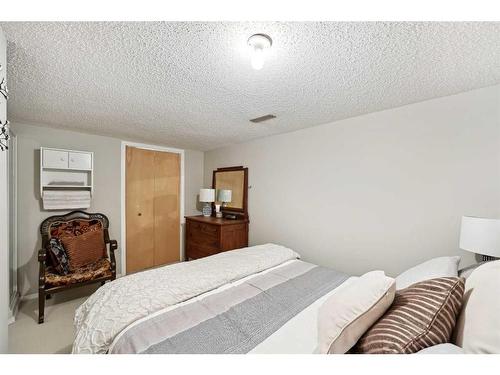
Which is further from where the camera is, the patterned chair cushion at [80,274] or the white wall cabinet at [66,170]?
the white wall cabinet at [66,170]

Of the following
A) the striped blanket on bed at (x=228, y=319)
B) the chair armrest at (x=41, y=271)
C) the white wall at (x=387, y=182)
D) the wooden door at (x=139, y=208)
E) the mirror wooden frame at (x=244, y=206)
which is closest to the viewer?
the striped blanket on bed at (x=228, y=319)

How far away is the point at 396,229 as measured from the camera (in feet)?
7.14

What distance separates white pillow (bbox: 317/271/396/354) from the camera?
828mm

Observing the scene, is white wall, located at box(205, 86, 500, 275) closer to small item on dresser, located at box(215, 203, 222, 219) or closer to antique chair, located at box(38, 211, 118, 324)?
small item on dresser, located at box(215, 203, 222, 219)

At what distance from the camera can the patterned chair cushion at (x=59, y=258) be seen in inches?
95.5

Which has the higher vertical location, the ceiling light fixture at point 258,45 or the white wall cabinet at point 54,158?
the ceiling light fixture at point 258,45

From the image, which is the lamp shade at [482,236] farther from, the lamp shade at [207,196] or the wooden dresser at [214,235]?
the lamp shade at [207,196]

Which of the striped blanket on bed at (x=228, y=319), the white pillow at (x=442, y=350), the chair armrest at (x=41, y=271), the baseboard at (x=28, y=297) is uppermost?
the white pillow at (x=442, y=350)

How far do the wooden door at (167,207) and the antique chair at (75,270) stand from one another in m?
0.93

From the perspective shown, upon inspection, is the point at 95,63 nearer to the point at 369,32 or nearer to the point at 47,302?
the point at 369,32

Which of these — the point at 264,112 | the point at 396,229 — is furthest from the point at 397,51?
the point at 396,229

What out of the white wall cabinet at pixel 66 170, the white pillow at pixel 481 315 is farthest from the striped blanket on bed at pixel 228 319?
the white wall cabinet at pixel 66 170

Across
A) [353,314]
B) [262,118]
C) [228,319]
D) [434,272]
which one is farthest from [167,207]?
[434,272]
